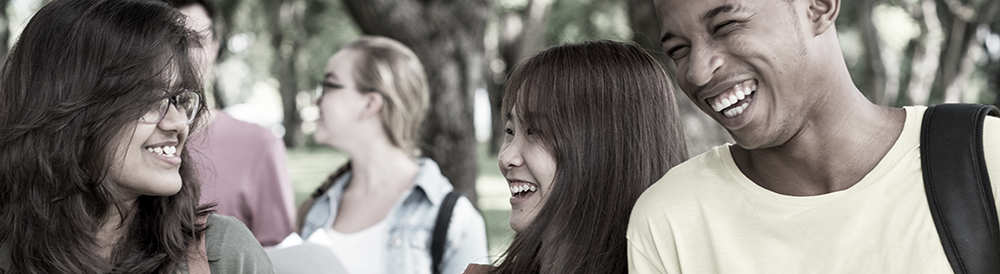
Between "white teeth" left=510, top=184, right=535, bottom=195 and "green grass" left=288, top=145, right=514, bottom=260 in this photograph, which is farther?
"green grass" left=288, top=145, right=514, bottom=260

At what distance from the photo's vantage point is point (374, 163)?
388 cm

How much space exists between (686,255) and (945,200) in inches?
22.5

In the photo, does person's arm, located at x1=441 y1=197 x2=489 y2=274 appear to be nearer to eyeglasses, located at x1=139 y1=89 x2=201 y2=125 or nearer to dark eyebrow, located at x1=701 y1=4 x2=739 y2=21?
eyeglasses, located at x1=139 y1=89 x2=201 y2=125

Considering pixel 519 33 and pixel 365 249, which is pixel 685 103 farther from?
pixel 519 33

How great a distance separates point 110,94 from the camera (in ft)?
6.44

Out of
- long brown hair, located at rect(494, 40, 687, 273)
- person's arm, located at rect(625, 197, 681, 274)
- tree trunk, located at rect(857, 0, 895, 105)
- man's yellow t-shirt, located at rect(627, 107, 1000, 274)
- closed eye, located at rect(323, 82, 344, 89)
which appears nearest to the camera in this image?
man's yellow t-shirt, located at rect(627, 107, 1000, 274)

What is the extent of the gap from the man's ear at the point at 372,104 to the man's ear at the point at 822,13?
237 centimetres

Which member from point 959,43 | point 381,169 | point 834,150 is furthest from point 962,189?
point 959,43

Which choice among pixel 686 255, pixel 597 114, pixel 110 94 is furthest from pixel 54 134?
pixel 686 255

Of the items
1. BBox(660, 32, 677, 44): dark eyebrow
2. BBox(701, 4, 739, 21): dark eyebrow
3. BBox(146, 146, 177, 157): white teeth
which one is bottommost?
BBox(146, 146, 177, 157): white teeth

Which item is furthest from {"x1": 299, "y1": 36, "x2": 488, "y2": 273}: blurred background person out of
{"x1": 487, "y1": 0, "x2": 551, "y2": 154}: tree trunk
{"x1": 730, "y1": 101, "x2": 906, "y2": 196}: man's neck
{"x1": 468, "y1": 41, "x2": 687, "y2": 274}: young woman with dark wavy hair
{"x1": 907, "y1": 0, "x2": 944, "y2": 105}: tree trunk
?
{"x1": 487, "y1": 0, "x2": 551, "y2": 154}: tree trunk

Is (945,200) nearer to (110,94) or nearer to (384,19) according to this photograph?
(110,94)

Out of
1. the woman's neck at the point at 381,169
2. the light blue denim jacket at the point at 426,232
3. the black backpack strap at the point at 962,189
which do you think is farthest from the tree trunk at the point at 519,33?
the black backpack strap at the point at 962,189

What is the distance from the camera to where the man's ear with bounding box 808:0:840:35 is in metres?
1.90
